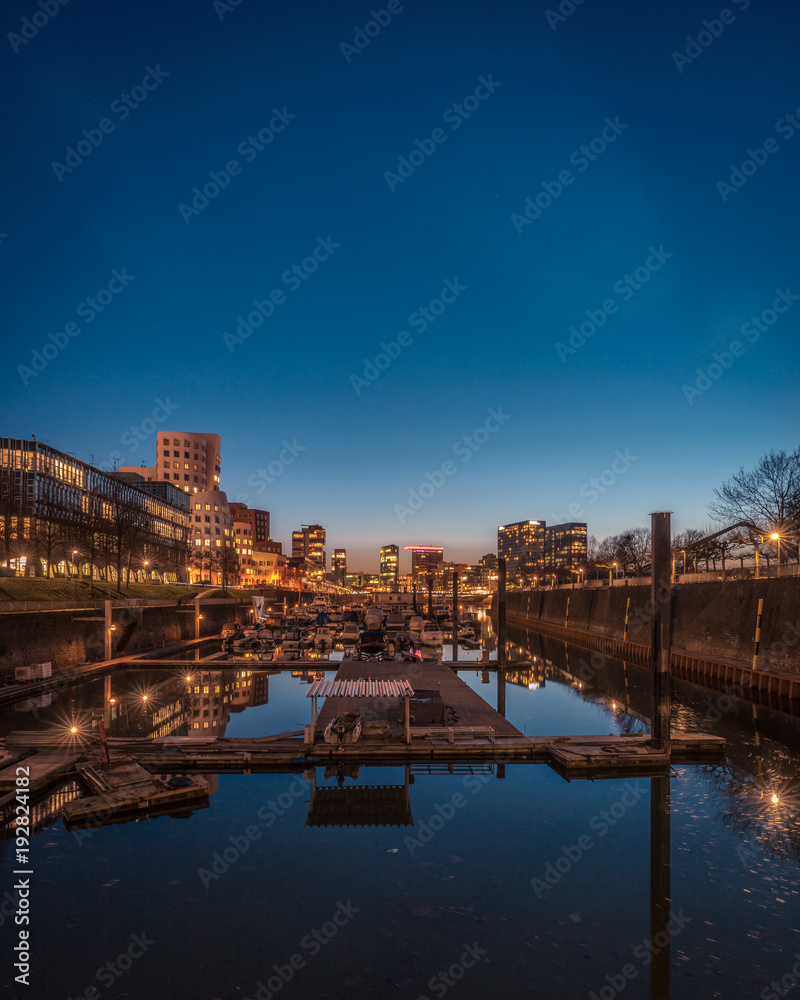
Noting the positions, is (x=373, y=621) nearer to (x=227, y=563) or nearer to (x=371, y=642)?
(x=371, y=642)

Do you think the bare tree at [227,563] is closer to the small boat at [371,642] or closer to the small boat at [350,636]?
the small boat at [350,636]

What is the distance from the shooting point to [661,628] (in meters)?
23.4

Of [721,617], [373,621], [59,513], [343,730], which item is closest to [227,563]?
[59,513]

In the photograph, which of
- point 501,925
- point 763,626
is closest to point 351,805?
point 501,925

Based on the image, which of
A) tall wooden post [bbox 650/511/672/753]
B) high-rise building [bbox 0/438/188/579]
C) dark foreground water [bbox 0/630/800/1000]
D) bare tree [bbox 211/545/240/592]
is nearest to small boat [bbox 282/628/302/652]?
high-rise building [bbox 0/438/188/579]

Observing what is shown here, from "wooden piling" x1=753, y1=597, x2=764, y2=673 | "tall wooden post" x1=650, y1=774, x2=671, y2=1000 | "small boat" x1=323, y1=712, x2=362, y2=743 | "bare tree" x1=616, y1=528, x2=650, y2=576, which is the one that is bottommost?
"tall wooden post" x1=650, y1=774, x2=671, y2=1000

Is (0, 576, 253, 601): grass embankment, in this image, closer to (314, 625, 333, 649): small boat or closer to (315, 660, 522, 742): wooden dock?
(314, 625, 333, 649): small boat

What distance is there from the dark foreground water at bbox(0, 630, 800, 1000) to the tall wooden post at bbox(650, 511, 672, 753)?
185cm

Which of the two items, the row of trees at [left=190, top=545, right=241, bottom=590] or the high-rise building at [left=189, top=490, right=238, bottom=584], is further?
the high-rise building at [left=189, top=490, right=238, bottom=584]

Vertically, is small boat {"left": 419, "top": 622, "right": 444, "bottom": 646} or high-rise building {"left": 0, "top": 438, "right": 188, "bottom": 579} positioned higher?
high-rise building {"left": 0, "top": 438, "right": 188, "bottom": 579}

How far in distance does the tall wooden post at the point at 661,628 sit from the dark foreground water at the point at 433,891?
1.85 meters

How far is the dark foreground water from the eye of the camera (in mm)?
11883

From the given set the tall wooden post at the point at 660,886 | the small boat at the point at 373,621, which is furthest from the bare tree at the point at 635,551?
the tall wooden post at the point at 660,886

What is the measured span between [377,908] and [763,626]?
38.4 meters
